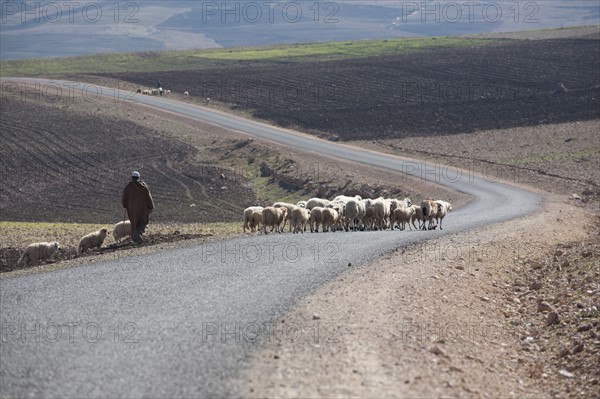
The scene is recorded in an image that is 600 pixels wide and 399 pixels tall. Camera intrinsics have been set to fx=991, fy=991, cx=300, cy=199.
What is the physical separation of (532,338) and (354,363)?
15.2ft

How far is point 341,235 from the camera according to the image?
2402cm

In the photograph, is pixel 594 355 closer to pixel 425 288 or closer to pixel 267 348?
pixel 425 288

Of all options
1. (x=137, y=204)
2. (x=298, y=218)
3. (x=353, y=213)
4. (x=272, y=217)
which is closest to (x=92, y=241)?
(x=137, y=204)

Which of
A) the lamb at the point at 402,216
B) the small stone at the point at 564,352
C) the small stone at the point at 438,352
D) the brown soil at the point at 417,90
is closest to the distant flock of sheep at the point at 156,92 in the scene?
the brown soil at the point at 417,90

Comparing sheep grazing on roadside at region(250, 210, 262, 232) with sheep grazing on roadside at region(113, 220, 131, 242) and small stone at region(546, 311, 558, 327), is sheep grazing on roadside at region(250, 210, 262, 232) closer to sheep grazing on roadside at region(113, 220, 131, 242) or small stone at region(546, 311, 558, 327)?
sheep grazing on roadside at region(113, 220, 131, 242)

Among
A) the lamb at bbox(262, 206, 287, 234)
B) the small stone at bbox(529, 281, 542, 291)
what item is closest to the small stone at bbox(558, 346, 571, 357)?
the small stone at bbox(529, 281, 542, 291)

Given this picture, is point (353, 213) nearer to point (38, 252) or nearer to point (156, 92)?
point (38, 252)

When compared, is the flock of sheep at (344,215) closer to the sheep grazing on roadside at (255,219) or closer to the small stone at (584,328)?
the sheep grazing on roadside at (255,219)

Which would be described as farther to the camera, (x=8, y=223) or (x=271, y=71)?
(x=271, y=71)

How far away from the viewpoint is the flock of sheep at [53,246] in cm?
2406

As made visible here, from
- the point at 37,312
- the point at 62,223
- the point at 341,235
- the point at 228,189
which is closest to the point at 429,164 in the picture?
the point at 228,189

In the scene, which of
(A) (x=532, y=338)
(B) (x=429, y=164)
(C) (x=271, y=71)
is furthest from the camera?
(C) (x=271, y=71)

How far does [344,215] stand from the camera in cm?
2825

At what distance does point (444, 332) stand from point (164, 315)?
404 centimetres
